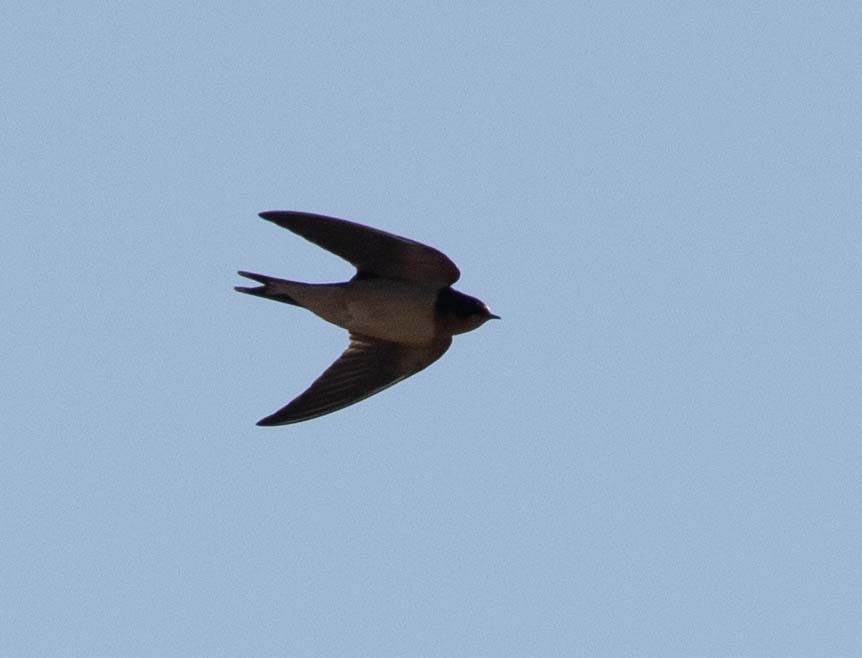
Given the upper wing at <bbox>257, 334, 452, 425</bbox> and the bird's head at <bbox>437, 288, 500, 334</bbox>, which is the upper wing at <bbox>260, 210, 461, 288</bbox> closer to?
the bird's head at <bbox>437, 288, 500, 334</bbox>

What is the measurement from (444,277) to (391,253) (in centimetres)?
22

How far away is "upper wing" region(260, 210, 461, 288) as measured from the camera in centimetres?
718

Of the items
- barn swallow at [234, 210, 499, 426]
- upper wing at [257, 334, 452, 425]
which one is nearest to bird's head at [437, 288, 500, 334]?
barn swallow at [234, 210, 499, 426]

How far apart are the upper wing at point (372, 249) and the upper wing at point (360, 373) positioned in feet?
1.12

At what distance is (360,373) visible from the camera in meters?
7.80

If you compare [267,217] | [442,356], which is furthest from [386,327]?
[267,217]

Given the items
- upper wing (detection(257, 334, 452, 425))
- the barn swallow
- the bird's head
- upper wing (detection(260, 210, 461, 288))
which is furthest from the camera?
upper wing (detection(257, 334, 452, 425))

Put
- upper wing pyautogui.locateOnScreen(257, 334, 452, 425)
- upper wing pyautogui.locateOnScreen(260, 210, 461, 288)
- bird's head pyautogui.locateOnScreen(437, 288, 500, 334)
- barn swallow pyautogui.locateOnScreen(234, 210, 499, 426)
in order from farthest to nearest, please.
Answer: upper wing pyautogui.locateOnScreen(257, 334, 452, 425) < bird's head pyautogui.locateOnScreen(437, 288, 500, 334) < barn swallow pyautogui.locateOnScreen(234, 210, 499, 426) < upper wing pyautogui.locateOnScreen(260, 210, 461, 288)

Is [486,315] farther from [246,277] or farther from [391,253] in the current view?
[246,277]

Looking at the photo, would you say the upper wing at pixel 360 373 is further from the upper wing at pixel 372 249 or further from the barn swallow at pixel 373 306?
the upper wing at pixel 372 249

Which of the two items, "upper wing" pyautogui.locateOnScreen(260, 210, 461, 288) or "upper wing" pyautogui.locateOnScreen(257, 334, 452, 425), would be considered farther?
"upper wing" pyautogui.locateOnScreen(257, 334, 452, 425)

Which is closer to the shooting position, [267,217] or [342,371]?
[267,217]

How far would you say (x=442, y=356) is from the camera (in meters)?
7.72

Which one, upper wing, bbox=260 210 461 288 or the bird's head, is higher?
upper wing, bbox=260 210 461 288
